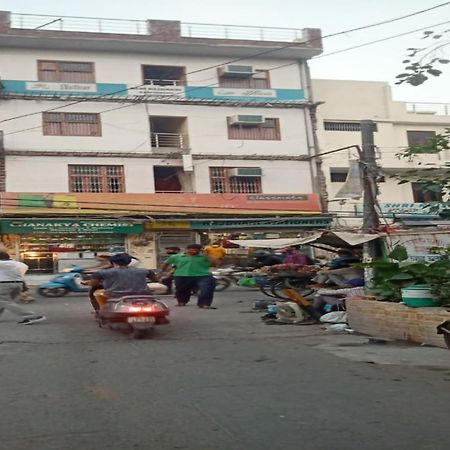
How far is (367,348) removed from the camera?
872 cm

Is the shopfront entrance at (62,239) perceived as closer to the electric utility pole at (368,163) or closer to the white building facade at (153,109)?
the white building facade at (153,109)

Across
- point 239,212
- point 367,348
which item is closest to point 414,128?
point 239,212

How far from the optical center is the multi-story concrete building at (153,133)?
27141mm

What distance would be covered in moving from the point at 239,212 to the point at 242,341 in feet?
65.7

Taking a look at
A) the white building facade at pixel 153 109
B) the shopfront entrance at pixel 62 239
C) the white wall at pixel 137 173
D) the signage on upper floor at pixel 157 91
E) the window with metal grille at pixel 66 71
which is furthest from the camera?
the signage on upper floor at pixel 157 91

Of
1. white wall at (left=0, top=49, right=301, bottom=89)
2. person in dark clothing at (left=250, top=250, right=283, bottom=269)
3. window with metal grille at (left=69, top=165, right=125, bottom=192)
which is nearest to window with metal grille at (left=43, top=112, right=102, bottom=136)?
window with metal grille at (left=69, top=165, right=125, bottom=192)

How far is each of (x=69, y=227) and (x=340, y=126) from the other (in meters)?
15.1

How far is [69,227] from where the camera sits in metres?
26.8

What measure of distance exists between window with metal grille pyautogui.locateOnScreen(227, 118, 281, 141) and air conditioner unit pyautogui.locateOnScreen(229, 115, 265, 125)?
0.24m

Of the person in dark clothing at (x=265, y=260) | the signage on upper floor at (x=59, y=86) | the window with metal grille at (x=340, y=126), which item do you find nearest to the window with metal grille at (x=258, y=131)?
the window with metal grille at (x=340, y=126)

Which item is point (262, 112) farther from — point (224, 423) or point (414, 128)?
point (224, 423)

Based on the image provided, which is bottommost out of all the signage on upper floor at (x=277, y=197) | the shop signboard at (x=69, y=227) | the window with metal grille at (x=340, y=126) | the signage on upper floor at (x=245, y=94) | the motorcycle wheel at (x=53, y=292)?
the motorcycle wheel at (x=53, y=292)

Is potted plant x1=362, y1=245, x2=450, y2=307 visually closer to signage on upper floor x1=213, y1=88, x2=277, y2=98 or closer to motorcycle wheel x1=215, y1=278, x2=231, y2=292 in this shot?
motorcycle wheel x1=215, y1=278, x2=231, y2=292

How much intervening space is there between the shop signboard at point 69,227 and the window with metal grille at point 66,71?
6770 millimetres
